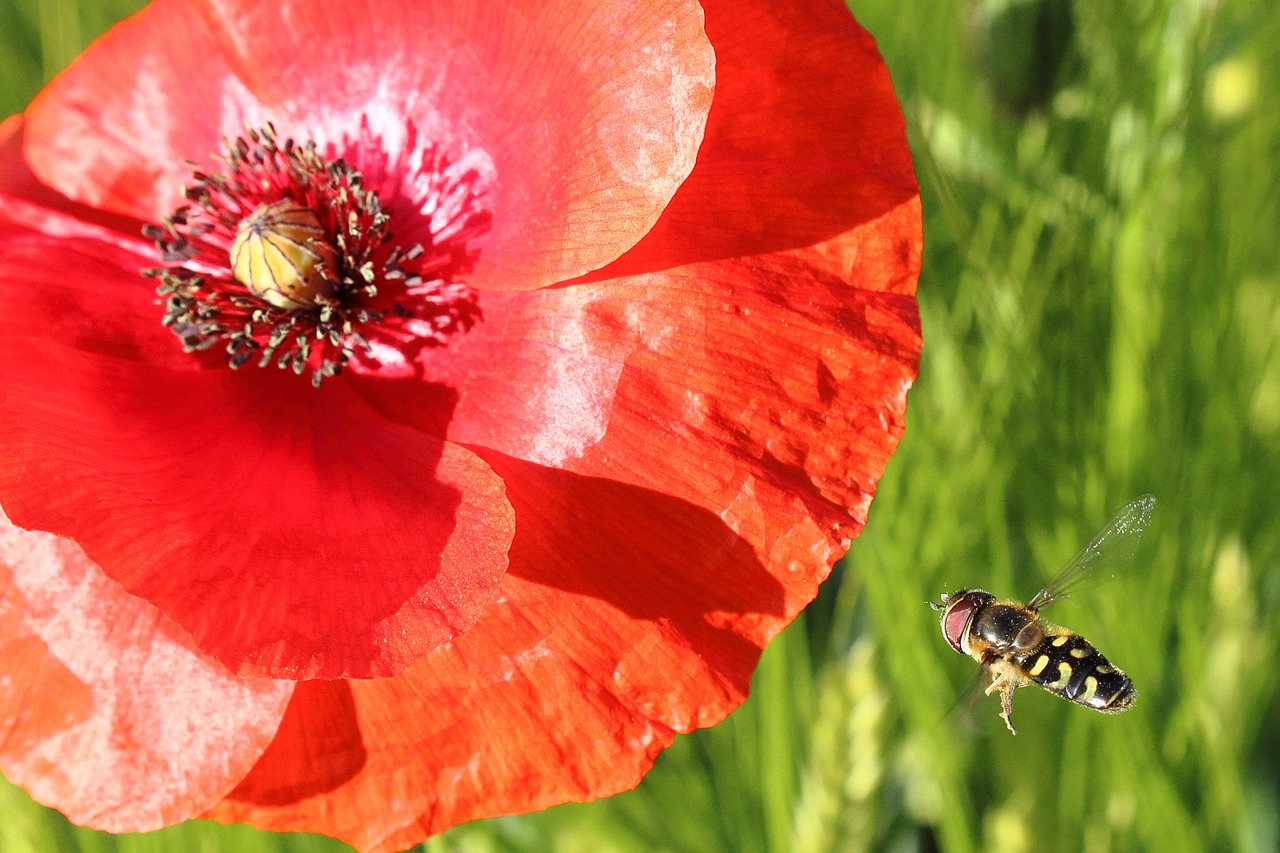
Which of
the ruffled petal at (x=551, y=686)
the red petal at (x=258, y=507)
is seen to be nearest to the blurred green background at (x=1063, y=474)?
the ruffled petal at (x=551, y=686)

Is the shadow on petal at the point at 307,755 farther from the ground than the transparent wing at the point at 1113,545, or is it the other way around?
the transparent wing at the point at 1113,545

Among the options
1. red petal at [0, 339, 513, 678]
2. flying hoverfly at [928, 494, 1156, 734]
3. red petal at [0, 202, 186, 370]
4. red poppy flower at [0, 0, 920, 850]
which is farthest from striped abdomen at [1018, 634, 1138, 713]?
red petal at [0, 202, 186, 370]

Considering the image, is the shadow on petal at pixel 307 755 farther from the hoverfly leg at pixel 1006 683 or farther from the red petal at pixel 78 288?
the hoverfly leg at pixel 1006 683

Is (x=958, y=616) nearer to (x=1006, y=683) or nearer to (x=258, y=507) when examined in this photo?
(x=1006, y=683)

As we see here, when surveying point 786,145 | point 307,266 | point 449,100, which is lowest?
point 307,266

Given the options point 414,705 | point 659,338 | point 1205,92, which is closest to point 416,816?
point 414,705

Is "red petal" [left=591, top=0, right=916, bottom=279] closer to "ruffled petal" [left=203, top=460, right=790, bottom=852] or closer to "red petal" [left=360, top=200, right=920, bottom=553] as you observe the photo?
"red petal" [left=360, top=200, right=920, bottom=553]

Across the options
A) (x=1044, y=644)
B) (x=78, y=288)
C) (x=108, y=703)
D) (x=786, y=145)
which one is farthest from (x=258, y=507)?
(x=1044, y=644)

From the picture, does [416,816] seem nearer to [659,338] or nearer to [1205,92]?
A: [659,338]
